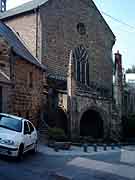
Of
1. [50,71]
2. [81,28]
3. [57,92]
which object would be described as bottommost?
[57,92]

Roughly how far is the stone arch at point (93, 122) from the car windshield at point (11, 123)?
16.6m

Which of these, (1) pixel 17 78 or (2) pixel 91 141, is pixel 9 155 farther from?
(2) pixel 91 141

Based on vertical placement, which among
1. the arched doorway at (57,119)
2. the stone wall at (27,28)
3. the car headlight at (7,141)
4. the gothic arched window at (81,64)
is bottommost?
→ the car headlight at (7,141)

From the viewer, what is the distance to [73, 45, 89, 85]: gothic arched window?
115ft

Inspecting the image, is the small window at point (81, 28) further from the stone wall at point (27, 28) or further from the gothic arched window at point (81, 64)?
the stone wall at point (27, 28)

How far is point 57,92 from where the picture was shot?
98.0ft

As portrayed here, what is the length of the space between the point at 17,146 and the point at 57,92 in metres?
17.0

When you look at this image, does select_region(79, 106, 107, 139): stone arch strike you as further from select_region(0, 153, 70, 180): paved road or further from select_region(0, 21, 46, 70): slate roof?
select_region(0, 153, 70, 180): paved road

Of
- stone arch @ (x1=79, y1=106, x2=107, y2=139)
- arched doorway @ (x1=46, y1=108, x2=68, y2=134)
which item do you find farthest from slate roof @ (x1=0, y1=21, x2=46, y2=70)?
stone arch @ (x1=79, y1=106, x2=107, y2=139)

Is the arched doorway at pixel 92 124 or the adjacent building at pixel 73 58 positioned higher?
the adjacent building at pixel 73 58

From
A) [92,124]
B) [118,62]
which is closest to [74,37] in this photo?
[118,62]

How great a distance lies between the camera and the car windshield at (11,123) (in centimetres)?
1427

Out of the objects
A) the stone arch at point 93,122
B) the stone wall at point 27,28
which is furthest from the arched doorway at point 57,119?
the stone wall at point 27,28

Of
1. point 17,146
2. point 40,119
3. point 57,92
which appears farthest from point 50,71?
point 17,146
